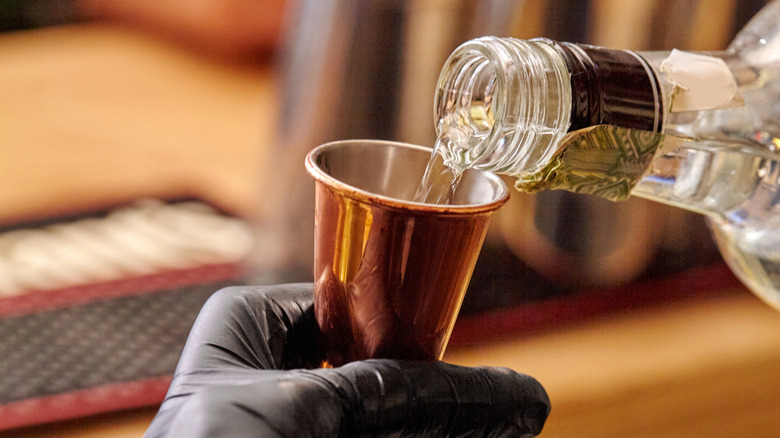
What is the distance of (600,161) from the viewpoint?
486 mm

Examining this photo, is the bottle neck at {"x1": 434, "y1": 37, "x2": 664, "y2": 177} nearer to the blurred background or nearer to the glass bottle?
the glass bottle

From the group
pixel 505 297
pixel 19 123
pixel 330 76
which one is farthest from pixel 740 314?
pixel 19 123

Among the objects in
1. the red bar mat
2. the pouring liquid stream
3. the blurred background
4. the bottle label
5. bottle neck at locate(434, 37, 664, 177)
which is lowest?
the red bar mat

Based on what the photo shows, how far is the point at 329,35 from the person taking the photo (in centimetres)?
112

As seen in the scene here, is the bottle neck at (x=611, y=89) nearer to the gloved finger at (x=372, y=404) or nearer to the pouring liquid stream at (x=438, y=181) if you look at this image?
the pouring liquid stream at (x=438, y=181)

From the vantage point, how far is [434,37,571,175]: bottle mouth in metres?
0.44

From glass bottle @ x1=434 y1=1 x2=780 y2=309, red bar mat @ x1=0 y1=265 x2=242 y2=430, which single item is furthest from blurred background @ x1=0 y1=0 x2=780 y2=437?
glass bottle @ x1=434 y1=1 x2=780 y2=309

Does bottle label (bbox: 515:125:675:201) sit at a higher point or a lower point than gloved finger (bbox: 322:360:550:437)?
higher

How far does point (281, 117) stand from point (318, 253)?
753 mm

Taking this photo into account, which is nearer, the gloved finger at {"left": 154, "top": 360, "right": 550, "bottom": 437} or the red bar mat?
the gloved finger at {"left": 154, "top": 360, "right": 550, "bottom": 437}

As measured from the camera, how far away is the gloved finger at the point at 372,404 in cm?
43

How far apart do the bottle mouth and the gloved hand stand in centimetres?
14

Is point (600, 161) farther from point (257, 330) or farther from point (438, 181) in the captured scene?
point (257, 330)

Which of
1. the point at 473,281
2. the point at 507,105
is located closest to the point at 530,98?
the point at 507,105
